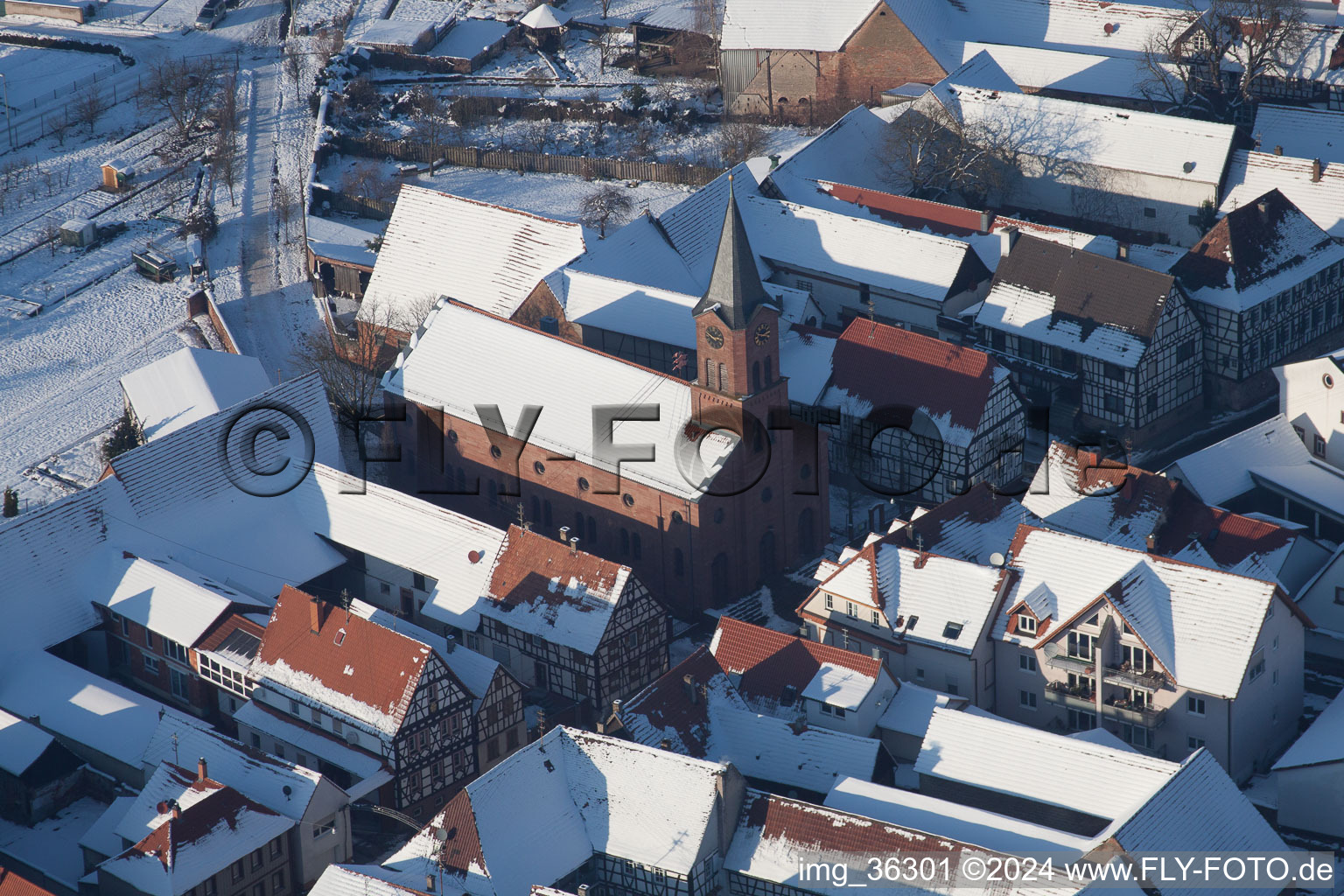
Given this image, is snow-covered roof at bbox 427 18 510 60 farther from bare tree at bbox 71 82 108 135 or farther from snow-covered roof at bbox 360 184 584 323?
snow-covered roof at bbox 360 184 584 323

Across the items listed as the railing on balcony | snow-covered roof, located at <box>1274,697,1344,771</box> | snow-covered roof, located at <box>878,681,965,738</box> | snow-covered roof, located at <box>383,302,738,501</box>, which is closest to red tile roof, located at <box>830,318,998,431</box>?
snow-covered roof, located at <box>383,302,738,501</box>

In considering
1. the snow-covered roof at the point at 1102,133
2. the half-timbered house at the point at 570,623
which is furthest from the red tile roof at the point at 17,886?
the snow-covered roof at the point at 1102,133

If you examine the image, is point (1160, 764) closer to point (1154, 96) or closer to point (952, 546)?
point (952, 546)

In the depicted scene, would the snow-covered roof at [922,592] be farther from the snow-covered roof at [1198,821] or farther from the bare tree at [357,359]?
the bare tree at [357,359]

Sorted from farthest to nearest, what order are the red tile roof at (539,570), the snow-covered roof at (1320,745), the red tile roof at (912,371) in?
the red tile roof at (912,371) < the red tile roof at (539,570) < the snow-covered roof at (1320,745)

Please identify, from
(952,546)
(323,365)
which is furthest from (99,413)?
(952,546)

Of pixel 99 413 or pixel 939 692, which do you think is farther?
pixel 99 413
